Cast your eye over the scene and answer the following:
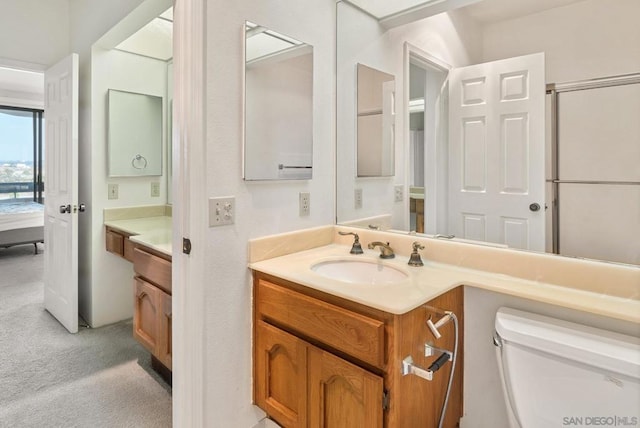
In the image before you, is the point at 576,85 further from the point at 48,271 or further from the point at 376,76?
the point at 48,271

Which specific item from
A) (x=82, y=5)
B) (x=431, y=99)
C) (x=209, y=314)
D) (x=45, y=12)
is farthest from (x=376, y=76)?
(x=45, y=12)

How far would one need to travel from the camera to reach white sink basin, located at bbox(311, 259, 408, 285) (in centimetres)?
162

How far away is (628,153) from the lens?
4.04 ft

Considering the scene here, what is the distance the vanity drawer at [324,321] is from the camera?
3.84 feet

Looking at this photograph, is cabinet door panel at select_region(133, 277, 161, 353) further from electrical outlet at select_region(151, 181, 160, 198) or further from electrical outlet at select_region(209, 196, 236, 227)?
electrical outlet at select_region(151, 181, 160, 198)

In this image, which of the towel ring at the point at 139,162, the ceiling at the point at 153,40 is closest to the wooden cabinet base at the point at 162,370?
the towel ring at the point at 139,162

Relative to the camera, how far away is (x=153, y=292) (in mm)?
2041

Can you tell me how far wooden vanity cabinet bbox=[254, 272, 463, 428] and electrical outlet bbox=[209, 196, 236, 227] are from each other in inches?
11.0

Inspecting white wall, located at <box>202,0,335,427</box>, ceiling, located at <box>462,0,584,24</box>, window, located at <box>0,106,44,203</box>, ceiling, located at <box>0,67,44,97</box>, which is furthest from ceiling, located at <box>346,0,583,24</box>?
window, located at <box>0,106,44,203</box>

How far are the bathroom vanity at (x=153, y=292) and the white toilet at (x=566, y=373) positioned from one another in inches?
62.1

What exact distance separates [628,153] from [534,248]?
0.43 meters

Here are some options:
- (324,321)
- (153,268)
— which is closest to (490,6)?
(324,321)

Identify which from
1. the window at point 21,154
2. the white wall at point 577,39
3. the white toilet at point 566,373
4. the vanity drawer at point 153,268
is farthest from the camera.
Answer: the window at point 21,154

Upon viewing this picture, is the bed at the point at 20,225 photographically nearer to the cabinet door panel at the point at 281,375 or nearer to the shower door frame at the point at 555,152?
the cabinet door panel at the point at 281,375
